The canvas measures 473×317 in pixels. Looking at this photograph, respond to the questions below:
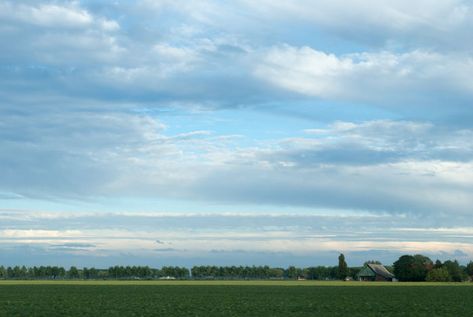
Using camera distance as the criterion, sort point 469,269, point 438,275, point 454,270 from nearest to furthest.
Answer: point 438,275 < point 454,270 < point 469,269

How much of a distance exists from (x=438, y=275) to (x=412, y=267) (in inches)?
354

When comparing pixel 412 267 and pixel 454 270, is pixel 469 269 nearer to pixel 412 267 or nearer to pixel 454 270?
pixel 454 270

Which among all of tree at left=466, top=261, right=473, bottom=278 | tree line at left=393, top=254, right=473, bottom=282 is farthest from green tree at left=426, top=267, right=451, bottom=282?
tree at left=466, top=261, right=473, bottom=278

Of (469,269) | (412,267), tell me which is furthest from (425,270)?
(469,269)

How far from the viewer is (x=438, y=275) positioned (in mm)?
166875

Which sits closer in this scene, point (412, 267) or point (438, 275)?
point (438, 275)

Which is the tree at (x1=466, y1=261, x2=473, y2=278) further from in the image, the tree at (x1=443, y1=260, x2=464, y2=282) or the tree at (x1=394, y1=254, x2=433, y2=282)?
the tree at (x1=394, y1=254, x2=433, y2=282)

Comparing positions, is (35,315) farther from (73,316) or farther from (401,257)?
(401,257)

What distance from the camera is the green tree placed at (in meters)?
167

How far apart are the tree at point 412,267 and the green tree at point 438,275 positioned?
2.92 metres

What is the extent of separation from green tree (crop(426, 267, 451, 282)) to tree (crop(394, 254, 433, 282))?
292cm

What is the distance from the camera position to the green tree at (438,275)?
167 metres

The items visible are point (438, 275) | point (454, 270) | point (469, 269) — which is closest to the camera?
point (438, 275)

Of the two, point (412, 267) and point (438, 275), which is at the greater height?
point (412, 267)
